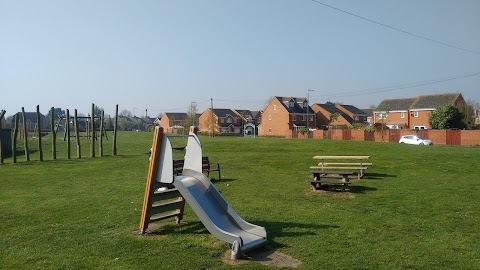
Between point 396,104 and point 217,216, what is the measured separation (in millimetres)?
70159

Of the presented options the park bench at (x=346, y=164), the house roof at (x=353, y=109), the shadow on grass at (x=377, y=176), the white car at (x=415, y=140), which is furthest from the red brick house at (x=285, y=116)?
the shadow on grass at (x=377, y=176)

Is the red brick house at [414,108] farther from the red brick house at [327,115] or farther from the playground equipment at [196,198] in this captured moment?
the playground equipment at [196,198]

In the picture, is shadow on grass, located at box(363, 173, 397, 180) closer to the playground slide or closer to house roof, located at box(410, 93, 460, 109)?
the playground slide

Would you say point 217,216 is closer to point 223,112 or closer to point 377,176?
point 377,176

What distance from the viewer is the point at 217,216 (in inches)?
294

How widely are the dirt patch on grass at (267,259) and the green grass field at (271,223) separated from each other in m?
0.13

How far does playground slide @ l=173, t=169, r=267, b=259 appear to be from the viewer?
6.83 m

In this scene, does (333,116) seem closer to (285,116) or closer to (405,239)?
(285,116)

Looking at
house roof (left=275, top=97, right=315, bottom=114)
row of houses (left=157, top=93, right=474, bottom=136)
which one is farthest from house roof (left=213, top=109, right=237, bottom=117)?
house roof (left=275, top=97, right=315, bottom=114)

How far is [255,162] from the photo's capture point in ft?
70.1

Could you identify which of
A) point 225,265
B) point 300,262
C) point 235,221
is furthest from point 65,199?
point 300,262

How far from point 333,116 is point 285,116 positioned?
30.3 ft

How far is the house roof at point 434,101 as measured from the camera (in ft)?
211

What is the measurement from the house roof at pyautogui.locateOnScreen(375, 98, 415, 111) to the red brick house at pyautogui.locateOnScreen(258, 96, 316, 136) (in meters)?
14.2
